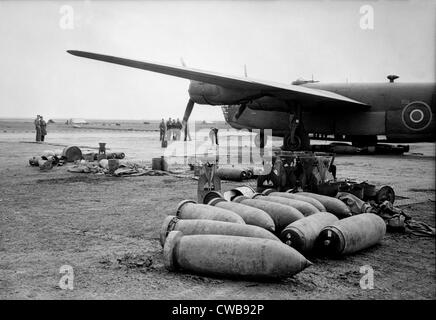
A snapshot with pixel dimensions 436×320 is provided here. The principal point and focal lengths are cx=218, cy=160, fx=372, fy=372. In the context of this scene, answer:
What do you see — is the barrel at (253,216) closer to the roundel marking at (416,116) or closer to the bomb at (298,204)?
the bomb at (298,204)

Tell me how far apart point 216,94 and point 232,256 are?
11559 mm

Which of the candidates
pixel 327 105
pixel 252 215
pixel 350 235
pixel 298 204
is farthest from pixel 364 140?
pixel 252 215

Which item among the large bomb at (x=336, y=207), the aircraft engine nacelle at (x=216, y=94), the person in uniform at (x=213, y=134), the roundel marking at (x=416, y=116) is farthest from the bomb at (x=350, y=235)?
the person in uniform at (x=213, y=134)

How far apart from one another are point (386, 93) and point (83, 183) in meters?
14.5

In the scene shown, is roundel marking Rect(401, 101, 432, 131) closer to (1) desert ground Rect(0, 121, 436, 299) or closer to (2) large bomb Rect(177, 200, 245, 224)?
(1) desert ground Rect(0, 121, 436, 299)

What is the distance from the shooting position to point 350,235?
5039 millimetres

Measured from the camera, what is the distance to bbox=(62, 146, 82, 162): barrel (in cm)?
1653

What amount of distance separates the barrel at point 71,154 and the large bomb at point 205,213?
12.2 m

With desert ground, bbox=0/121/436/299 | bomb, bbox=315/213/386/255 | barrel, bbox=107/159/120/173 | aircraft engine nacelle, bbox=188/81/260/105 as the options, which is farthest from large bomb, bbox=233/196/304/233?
aircraft engine nacelle, bbox=188/81/260/105

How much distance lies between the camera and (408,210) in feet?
25.7

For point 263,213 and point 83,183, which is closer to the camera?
point 263,213

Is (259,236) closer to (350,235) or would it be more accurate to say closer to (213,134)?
(350,235)
